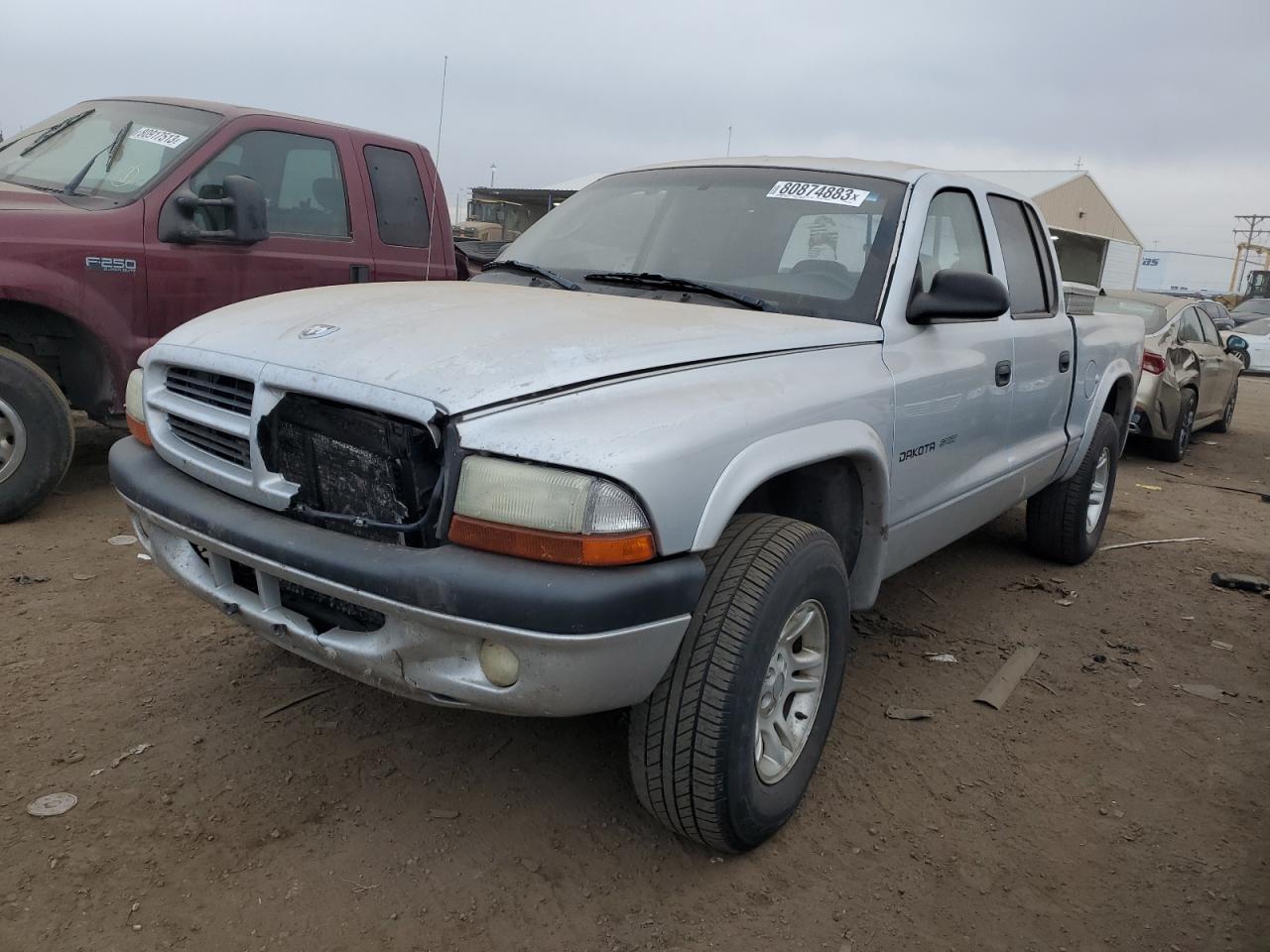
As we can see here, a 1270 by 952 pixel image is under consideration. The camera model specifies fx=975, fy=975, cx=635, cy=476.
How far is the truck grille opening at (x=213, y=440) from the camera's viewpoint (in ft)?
7.72

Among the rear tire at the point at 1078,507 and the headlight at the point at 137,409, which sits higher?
the headlight at the point at 137,409

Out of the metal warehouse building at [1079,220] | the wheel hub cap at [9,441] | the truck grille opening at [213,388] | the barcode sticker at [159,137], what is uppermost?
the metal warehouse building at [1079,220]

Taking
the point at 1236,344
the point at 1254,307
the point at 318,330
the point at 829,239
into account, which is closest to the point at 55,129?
the point at 318,330

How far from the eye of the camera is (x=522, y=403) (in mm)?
2014

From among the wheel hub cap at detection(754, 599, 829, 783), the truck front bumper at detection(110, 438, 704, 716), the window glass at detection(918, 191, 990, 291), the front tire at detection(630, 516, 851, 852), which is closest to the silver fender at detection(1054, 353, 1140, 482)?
the window glass at detection(918, 191, 990, 291)

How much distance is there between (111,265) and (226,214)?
1.88 ft

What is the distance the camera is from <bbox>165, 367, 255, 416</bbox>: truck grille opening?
2354mm

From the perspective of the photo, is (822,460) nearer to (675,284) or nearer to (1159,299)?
(675,284)

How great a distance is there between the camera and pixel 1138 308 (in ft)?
29.7

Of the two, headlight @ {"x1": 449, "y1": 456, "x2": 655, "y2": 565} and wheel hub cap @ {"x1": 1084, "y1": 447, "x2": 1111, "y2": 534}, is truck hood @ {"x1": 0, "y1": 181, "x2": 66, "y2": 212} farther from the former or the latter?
wheel hub cap @ {"x1": 1084, "y1": 447, "x2": 1111, "y2": 534}

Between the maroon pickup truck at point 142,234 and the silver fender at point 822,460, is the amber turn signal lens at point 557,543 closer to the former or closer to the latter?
the silver fender at point 822,460

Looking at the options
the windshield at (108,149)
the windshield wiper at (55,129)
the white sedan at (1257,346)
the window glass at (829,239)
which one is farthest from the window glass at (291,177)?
the white sedan at (1257,346)

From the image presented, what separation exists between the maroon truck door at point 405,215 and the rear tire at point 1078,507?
3.54 m

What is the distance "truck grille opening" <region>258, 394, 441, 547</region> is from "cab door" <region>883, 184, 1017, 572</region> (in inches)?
57.2
